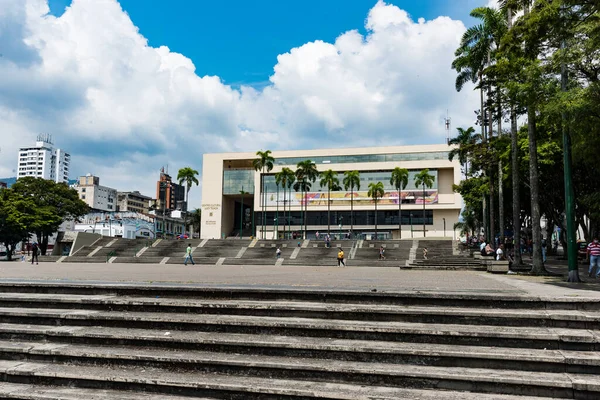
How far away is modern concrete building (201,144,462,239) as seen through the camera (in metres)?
74.3

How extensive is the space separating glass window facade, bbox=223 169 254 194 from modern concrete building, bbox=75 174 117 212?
58.3 metres

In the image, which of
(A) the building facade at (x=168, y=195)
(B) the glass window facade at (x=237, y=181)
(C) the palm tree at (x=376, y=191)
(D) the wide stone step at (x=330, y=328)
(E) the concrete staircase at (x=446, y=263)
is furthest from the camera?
(A) the building facade at (x=168, y=195)

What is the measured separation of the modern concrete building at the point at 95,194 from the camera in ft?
432

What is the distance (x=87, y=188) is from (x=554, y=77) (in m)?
136

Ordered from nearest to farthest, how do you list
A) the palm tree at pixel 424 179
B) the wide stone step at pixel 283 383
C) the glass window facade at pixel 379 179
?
the wide stone step at pixel 283 383 < the palm tree at pixel 424 179 < the glass window facade at pixel 379 179

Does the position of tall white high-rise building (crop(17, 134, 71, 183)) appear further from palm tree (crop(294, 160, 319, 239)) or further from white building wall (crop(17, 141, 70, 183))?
palm tree (crop(294, 160, 319, 239))

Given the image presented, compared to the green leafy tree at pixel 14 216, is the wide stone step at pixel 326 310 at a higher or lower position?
lower

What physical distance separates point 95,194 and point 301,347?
5515 inches

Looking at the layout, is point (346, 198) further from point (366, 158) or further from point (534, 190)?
point (534, 190)

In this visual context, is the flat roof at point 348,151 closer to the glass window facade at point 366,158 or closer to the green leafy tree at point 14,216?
the glass window facade at point 366,158

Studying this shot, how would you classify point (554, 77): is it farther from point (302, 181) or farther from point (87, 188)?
point (87, 188)

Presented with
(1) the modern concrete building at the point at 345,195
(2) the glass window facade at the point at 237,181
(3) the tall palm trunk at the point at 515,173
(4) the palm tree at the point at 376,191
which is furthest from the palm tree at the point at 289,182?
(3) the tall palm trunk at the point at 515,173

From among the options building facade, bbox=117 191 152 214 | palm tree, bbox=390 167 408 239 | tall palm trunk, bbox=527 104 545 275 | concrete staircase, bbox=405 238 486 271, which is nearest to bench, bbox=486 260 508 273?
tall palm trunk, bbox=527 104 545 275

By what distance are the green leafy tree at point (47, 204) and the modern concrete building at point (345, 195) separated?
82.0 ft
